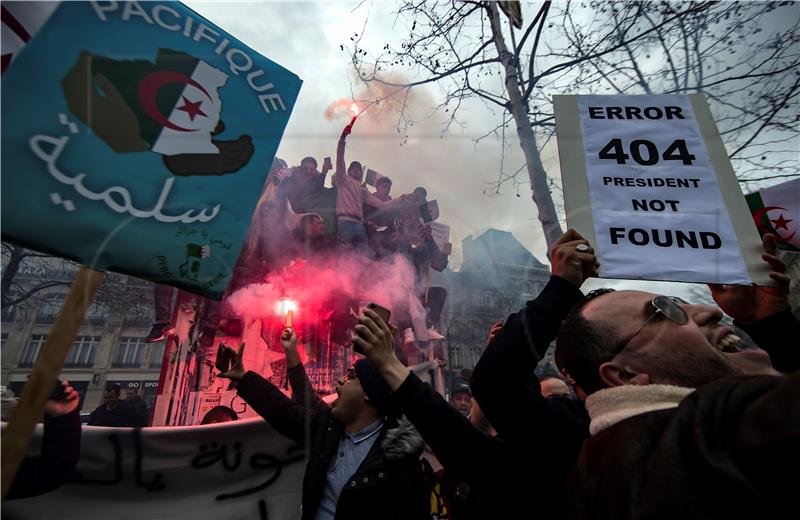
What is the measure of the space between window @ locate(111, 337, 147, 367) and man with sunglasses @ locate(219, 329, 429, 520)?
68.2 ft

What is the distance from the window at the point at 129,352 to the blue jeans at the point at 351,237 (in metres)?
13.9

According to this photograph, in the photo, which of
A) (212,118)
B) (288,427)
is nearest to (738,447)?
(212,118)

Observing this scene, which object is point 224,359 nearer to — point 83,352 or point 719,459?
point 719,459

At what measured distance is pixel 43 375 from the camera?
1174mm

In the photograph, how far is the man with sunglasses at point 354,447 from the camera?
1.92 metres

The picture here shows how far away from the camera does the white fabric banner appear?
1.79 m

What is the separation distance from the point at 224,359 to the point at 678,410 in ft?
7.98

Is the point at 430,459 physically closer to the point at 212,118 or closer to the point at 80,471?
the point at 80,471

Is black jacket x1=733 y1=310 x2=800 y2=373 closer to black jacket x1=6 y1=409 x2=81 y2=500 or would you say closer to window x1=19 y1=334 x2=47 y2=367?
black jacket x1=6 y1=409 x2=81 y2=500

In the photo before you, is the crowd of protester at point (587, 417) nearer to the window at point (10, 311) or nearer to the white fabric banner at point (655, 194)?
the white fabric banner at point (655, 194)

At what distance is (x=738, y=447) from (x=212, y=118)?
6.75 ft

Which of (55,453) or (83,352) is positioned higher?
(83,352)

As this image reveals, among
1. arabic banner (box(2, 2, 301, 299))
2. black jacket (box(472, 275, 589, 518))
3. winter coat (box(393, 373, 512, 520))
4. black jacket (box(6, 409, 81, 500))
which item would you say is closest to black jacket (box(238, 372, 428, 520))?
winter coat (box(393, 373, 512, 520))

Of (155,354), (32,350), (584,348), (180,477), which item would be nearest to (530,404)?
(584,348)
